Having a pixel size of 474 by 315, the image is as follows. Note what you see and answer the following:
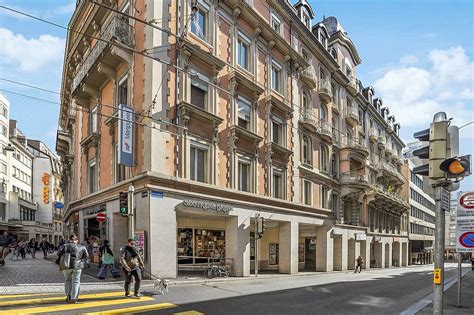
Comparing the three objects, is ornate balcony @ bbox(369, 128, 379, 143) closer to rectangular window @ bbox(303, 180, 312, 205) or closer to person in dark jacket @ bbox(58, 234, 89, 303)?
rectangular window @ bbox(303, 180, 312, 205)

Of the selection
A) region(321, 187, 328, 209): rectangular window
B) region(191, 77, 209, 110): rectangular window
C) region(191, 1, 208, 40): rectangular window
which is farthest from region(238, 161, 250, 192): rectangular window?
region(321, 187, 328, 209): rectangular window

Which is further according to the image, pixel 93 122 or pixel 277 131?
pixel 277 131

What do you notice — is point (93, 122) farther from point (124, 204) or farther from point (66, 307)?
point (66, 307)

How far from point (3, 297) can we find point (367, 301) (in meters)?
10.5

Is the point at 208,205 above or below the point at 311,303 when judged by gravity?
above

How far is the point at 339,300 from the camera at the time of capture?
12.1 m

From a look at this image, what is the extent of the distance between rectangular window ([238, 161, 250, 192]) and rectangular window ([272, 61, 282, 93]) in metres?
6.15

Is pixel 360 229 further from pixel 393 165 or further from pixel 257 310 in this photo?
pixel 257 310

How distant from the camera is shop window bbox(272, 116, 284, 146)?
23531 millimetres

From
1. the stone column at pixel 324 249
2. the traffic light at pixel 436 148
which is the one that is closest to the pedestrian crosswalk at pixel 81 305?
the traffic light at pixel 436 148

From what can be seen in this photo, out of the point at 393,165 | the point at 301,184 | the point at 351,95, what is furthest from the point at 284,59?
the point at 393,165

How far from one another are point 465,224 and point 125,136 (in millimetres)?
12155

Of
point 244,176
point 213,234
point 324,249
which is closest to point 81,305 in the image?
point 213,234

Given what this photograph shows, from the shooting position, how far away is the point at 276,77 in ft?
80.2
